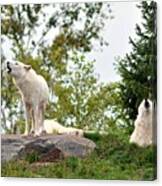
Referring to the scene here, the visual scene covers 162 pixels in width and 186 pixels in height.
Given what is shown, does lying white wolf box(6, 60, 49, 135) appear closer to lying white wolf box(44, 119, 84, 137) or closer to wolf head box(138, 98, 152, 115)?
lying white wolf box(44, 119, 84, 137)

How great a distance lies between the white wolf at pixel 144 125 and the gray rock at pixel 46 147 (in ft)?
0.58

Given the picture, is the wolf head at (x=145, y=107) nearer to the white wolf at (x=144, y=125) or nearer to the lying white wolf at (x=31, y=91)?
the white wolf at (x=144, y=125)

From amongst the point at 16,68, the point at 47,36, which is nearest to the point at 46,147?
the point at 16,68

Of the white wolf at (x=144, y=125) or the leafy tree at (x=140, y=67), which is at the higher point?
the leafy tree at (x=140, y=67)

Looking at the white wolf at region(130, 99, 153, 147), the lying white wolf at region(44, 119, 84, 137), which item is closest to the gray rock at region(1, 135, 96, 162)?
the lying white wolf at region(44, 119, 84, 137)

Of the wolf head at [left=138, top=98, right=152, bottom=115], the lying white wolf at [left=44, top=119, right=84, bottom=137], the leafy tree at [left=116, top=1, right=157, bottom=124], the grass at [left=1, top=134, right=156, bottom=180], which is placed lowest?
the grass at [left=1, top=134, right=156, bottom=180]

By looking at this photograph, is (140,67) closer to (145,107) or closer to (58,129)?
(145,107)

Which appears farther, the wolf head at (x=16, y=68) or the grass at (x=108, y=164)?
the wolf head at (x=16, y=68)

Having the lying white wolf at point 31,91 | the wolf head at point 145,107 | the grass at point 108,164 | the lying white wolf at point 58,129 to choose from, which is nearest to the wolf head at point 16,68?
the lying white wolf at point 31,91

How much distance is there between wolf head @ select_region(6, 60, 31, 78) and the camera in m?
2.54

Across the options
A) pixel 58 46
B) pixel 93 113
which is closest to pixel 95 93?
pixel 93 113

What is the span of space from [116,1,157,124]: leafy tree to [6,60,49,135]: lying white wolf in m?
0.32

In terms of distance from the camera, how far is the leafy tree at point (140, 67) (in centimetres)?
242

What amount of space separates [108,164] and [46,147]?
0.84ft
